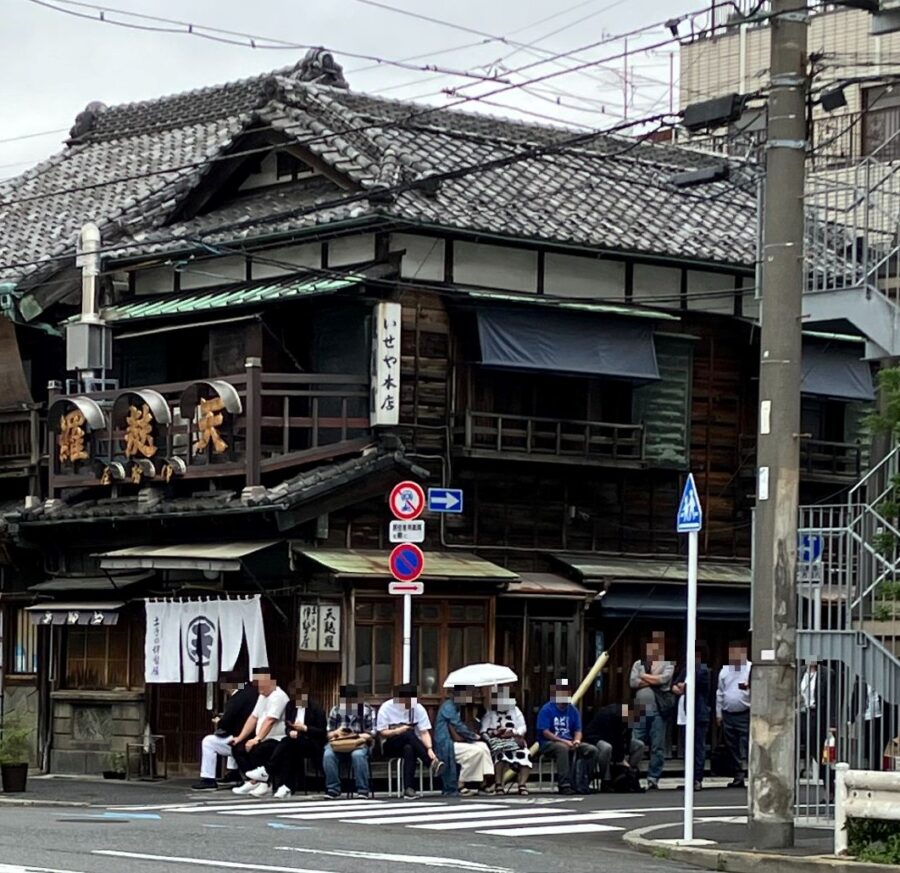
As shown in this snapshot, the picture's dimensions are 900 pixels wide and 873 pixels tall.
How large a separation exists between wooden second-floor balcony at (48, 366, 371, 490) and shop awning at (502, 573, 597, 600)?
10.3 ft

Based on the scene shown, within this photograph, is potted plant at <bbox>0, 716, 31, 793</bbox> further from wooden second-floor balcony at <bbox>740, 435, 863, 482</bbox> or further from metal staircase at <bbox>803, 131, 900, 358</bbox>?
wooden second-floor balcony at <bbox>740, 435, 863, 482</bbox>

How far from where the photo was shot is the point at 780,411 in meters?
18.6

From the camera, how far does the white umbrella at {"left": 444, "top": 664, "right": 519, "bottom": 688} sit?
2666 cm

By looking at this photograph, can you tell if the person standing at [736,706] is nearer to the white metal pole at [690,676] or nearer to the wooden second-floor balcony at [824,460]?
the wooden second-floor balcony at [824,460]

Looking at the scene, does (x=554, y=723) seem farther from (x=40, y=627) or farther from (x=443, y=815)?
(x=40, y=627)

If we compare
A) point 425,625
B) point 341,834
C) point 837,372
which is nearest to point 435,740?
point 425,625

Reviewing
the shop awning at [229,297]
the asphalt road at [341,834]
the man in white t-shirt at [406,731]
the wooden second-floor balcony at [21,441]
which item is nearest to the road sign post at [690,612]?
the asphalt road at [341,834]

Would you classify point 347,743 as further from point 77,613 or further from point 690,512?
point 690,512

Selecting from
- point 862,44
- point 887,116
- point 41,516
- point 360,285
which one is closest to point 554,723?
point 360,285

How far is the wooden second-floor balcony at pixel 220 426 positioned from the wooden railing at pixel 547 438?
165 cm

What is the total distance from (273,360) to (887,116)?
11.9 m

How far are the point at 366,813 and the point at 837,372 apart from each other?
13356 mm

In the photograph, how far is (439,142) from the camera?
32.1 m

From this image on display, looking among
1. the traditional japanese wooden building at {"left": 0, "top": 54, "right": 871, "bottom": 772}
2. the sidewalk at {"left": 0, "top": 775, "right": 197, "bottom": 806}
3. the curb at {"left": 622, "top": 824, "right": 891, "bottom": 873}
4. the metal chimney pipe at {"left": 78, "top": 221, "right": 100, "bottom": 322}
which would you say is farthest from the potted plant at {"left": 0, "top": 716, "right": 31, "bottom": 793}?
the curb at {"left": 622, "top": 824, "right": 891, "bottom": 873}
